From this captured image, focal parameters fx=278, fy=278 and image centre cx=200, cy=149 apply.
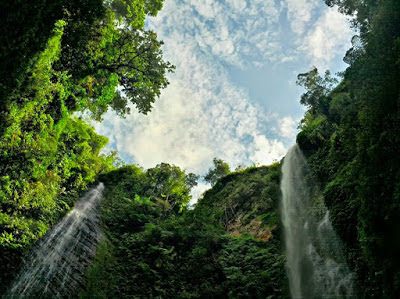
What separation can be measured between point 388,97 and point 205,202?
18.5 m

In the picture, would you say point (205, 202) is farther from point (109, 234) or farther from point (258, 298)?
point (258, 298)

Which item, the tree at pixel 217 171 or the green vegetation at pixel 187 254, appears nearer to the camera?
the green vegetation at pixel 187 254

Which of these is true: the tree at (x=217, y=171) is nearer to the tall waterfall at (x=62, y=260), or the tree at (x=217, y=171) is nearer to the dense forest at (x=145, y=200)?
the dense forest at (x=145, y=200)

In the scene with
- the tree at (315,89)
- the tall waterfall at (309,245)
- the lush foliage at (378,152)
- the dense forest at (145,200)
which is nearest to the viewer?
the lush foliage at (378,152)

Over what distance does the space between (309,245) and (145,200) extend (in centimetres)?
1115

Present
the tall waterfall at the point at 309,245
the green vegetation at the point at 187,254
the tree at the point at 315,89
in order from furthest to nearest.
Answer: the tree at the point at 315,89 → the green vegetation at the point at 187,254 → the tall waterfall at the point at 309,245

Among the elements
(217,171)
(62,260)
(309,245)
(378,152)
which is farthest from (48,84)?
(217,171)

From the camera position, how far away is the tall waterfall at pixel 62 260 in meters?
9.03

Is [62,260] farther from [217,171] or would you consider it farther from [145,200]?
[217,171]

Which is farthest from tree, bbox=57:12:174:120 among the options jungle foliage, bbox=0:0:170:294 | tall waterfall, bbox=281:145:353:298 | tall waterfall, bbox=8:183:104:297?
tall waterfall, bbox=281:145:353:298

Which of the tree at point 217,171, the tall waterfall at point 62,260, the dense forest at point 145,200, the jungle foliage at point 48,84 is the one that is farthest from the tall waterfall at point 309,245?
the tree at point 217,171

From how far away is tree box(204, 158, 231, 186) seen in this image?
32.7 meters

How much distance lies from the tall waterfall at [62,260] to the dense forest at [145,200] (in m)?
0.36

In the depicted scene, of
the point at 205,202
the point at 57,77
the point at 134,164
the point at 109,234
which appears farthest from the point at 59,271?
the point at 134,164
